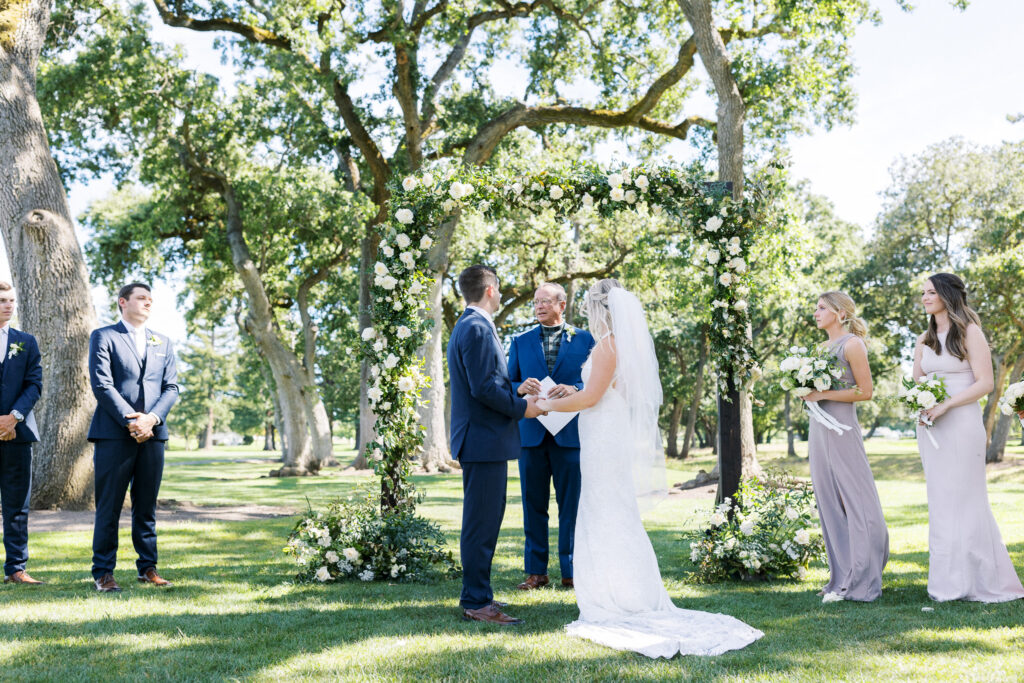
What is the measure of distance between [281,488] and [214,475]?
6951 mm

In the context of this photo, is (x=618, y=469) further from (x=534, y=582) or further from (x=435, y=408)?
(x=435, y=408)

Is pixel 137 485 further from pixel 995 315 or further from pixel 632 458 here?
pixel 995 315

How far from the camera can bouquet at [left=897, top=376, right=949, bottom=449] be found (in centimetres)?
548

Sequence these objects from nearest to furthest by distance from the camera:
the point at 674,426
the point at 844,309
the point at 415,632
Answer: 1. the point at 415,632
2. the point at 844,309
3. the point at 674,426

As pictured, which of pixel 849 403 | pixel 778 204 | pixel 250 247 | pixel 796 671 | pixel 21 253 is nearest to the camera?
pixel 796 671

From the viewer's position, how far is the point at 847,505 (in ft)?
18.9

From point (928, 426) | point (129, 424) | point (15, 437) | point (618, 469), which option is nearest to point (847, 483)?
point (928, 426)

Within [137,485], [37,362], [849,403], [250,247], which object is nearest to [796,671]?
[849,403]

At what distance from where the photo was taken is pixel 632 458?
17.4ft

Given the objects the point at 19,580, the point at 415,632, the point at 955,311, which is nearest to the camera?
the point at 415,632

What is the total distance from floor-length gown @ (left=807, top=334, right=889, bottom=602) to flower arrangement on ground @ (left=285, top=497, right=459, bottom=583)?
3.19m

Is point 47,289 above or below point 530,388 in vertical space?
above

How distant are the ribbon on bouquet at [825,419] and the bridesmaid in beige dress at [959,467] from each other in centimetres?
63

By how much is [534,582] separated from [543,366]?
1797 mm
